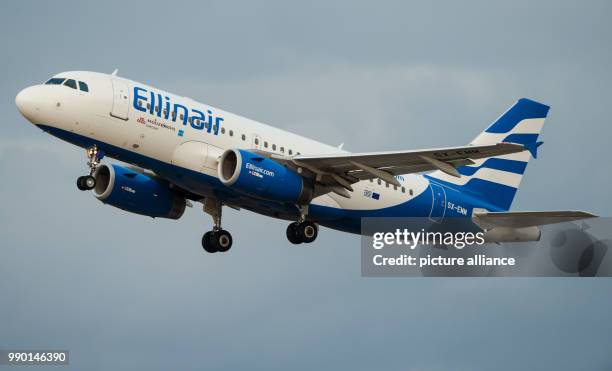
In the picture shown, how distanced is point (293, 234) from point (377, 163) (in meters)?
4.53

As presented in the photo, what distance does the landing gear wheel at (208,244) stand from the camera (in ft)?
184

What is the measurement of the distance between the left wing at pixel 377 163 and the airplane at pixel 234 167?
0.15 feet

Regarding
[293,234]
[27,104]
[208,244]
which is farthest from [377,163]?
[27,104]

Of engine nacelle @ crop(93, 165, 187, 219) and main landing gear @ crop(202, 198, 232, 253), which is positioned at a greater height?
engine nacelle @ crop(93, 165, 187, 219)

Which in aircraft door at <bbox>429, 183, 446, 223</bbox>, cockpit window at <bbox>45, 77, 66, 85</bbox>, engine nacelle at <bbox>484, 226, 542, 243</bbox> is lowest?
engine nacelle at <bbox>484, 226, 542, 243</bbox>

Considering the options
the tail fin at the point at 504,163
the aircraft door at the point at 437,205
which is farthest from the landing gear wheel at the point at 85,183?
the tail fin at the point at 504,163

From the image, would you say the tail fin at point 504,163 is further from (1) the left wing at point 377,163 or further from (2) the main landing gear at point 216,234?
(2) the main landing gear at point 216,234

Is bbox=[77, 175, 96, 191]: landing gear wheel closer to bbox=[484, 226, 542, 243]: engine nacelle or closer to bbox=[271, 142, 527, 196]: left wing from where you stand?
bbox=[271, 142, 527, 196]: left wing

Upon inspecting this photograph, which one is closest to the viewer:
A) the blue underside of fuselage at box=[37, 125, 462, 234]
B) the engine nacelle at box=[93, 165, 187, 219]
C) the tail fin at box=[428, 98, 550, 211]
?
the blue underside of fuselage at box=[37, 125, 462, 234]

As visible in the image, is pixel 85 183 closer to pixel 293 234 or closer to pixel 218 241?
pixel 218 241

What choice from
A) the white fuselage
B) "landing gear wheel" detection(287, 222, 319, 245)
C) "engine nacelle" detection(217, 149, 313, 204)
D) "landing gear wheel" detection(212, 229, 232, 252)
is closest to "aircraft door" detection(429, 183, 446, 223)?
"landing gear wheel" detection(287, 222, 319, 245)

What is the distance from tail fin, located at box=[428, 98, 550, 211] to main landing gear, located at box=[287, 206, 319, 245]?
8.27 m

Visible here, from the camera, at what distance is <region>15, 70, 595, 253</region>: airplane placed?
49.6 m

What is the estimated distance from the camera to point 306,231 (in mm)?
53250
